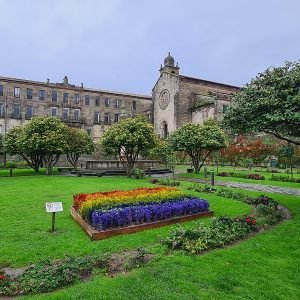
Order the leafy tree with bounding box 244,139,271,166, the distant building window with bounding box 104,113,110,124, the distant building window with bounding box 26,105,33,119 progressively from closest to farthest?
the leafy tree with bounding box 244,139,271,166, the distant building window with bounding box 26,105,33,119, the distant building window with bounding box 104,113,110,124

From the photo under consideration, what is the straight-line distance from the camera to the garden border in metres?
7.81

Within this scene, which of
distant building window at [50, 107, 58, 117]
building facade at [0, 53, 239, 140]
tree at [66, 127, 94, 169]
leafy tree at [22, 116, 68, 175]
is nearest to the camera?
leafy tree at [22, 116, 68, 175]

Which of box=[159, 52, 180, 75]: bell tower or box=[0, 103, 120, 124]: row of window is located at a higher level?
box=[159, 52, 180, 75]: bell tower

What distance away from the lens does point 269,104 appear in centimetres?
902

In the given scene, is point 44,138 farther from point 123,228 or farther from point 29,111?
point 29,111

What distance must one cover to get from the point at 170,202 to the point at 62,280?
5.55m

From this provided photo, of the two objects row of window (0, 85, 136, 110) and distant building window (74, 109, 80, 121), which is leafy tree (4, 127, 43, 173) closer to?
row of window (0, 85, 136, 110)

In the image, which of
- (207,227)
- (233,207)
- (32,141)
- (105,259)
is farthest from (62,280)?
(32,141)

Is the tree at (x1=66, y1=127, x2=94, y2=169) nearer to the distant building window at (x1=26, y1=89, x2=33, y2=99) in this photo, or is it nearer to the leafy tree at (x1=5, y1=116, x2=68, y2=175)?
the leafy tree at (x1=5, y1=116, x2=68, y2=175)

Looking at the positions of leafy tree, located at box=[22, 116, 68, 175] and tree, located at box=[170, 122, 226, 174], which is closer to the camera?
leafy tree, located at box=[22, 116, 68, 175]

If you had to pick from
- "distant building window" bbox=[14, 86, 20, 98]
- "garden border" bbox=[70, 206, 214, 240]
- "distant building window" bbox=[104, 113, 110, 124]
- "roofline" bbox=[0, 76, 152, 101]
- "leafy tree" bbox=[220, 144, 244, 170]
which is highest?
"roofline" bbox=[0, 76, 152, 101]

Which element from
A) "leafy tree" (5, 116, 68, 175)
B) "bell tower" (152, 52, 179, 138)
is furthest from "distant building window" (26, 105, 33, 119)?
"leafy tree" (5, 116, 68, 175)

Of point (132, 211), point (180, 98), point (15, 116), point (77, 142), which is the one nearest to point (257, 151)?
point (180, 98)

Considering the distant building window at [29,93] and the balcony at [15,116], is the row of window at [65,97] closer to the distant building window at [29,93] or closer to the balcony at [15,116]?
the distant building window at [29,93]
